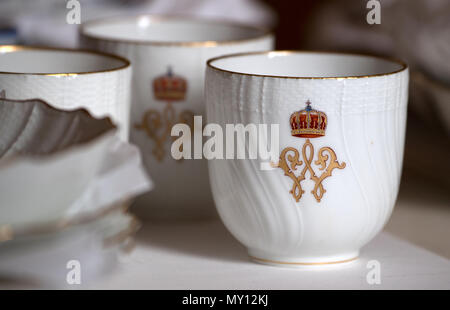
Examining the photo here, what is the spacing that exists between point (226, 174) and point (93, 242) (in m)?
0.19

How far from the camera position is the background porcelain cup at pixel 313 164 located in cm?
54

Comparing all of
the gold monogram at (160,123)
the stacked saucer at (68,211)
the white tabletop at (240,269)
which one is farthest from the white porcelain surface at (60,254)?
the gold monogram at (160,123)

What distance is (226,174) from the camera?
1.88 feet

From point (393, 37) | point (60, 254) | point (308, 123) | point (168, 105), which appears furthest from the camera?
point (393, 37)

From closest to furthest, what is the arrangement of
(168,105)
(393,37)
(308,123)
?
(308,123)
(168,105)
(393,37)

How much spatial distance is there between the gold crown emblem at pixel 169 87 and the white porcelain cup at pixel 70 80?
0.18 feet

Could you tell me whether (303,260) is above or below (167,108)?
below

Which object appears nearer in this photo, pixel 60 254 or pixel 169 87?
pixel 60 254

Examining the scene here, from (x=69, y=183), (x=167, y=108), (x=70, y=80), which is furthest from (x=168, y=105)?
(x=69, y=183)

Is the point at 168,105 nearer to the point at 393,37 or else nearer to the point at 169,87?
the point at 169,87

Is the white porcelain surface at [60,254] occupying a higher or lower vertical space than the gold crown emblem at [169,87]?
lower

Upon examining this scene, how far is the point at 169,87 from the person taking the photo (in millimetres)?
671

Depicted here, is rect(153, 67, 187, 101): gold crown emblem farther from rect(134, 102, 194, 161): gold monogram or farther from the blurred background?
the blurred background

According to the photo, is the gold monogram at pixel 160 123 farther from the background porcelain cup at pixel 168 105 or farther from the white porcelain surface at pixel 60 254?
the white porcelain surface at pixel 60 254
